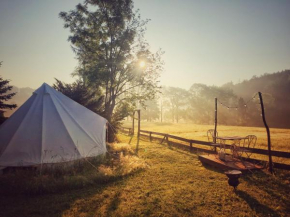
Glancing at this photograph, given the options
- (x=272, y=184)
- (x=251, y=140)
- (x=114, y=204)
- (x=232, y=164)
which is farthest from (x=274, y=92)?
(x=114, y=204)

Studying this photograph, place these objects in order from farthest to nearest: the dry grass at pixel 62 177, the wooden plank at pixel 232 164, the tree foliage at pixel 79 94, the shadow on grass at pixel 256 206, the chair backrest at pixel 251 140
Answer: the tree foliage at pixel 79 94 < the chair backrest at pixel 251 140 < the wooden plank at pixel 232 164 < the dry grass at pixel 62 177 < the shadow on grass at pixel 256 206

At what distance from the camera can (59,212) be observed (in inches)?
181

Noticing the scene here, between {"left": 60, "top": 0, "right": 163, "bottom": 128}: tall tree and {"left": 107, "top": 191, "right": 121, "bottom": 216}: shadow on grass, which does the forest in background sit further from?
{"left": 107, "top": 191, "right": 121, "bottom": 216}: shadow on grass

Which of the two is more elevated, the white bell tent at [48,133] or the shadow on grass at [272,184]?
the white bell tent at [48,133]

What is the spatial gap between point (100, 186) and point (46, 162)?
303 centimetres

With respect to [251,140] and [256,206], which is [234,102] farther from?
[256,206]

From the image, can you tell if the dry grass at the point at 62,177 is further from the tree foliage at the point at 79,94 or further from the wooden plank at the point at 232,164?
the tree foliage at the point at 79,94

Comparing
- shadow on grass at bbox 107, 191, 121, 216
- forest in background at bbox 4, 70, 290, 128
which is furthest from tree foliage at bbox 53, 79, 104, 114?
forest in background at bbox 4, 70, 290, 128

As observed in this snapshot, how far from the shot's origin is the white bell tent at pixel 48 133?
737 centimetres

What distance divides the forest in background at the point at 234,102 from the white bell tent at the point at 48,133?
4573 centimetres

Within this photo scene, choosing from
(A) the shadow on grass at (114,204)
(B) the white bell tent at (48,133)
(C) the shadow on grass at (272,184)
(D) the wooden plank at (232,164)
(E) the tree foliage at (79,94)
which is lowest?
(A) the shadow on grass at (114,204)

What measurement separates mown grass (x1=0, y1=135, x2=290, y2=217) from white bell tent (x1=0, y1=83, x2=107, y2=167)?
7.22 feet

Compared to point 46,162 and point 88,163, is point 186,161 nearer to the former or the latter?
point 88,163

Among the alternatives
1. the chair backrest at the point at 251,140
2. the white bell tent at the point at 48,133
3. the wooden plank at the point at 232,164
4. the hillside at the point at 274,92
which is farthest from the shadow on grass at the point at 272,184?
the hillside at the point at 274,92
